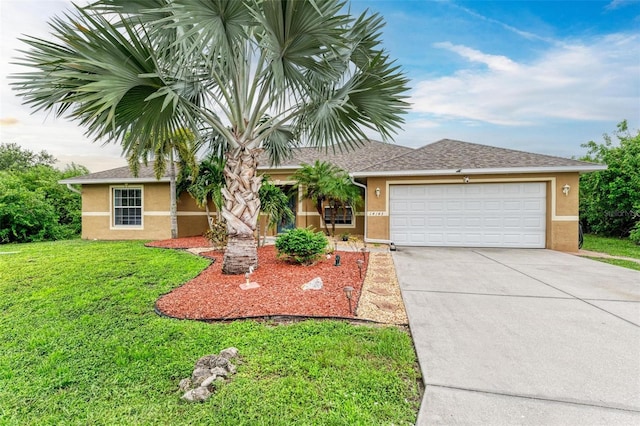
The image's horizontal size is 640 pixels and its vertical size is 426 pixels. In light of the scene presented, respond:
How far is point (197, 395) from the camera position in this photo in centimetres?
217

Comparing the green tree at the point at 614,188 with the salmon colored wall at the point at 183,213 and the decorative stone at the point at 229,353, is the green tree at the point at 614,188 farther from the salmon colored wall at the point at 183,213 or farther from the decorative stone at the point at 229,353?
the decorative stone at the point at 229,353

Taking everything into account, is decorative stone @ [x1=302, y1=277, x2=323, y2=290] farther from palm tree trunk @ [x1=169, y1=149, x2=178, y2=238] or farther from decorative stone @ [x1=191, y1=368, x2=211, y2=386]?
palm tree trunk @ [x1=169, y1=149, x2=178, y2=238]

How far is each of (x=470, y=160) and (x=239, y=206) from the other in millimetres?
8611

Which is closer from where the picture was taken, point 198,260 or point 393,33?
point 198,260

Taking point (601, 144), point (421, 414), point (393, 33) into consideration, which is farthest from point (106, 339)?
point (601, 144)

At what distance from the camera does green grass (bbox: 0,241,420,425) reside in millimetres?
2027

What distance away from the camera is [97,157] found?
80.0ft

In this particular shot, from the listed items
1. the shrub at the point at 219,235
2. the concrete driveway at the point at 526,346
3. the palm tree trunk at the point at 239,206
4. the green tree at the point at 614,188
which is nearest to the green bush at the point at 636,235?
the green tree at the point at 614,188

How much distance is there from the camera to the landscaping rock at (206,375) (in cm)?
219

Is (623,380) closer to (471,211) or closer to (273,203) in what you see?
(273,203)

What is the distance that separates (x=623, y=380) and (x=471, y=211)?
26.7 ft

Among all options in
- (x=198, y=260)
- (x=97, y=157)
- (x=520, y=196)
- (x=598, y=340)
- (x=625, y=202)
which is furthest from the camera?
(x=97, y=157)

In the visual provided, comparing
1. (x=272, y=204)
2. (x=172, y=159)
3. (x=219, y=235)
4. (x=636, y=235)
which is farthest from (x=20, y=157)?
(x=636, y=235)

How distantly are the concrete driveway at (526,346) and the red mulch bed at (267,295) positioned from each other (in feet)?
3.90
